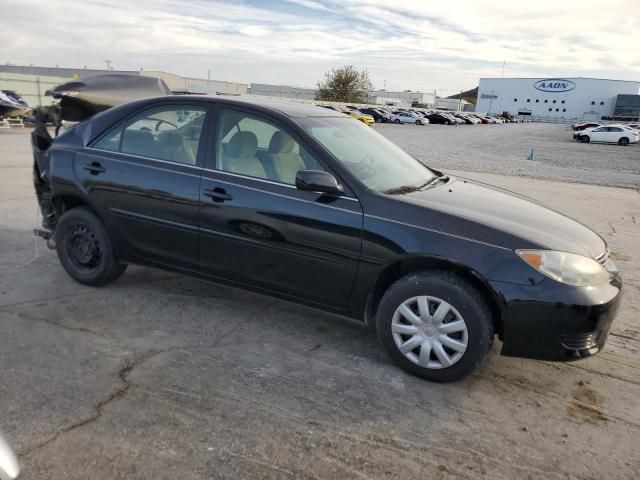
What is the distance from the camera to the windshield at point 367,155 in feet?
12.0

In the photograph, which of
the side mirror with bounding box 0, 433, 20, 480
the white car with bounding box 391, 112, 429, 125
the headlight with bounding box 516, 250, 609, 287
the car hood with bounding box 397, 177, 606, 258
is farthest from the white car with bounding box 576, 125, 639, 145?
the side mirror with bounding box 0, 433, 20, 480

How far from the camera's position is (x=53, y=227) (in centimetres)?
487

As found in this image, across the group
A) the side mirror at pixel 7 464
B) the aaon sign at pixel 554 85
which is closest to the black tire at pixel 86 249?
the side mirror at pixel 7 464

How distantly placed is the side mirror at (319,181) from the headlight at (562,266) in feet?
3.79

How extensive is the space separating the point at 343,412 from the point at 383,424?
23cm

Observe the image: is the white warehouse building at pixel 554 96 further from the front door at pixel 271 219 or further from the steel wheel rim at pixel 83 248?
the steel wheel rim at pixel 83 248

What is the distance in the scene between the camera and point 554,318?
9.86 ft

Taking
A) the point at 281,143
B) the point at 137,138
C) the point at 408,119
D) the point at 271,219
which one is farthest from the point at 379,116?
the point at 271,219

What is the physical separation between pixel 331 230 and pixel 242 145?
39.4 inches

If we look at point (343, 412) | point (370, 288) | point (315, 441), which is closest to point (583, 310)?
point (370, 288)

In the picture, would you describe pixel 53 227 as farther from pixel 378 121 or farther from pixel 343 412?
pixel 378 121

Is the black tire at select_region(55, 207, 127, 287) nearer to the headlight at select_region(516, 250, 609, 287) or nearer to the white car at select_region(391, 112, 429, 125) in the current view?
the headlight at select_region(516, 250, 609, 287)

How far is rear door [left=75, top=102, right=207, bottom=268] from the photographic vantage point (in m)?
3.93

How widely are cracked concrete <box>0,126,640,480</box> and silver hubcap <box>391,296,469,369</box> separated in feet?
0.61
